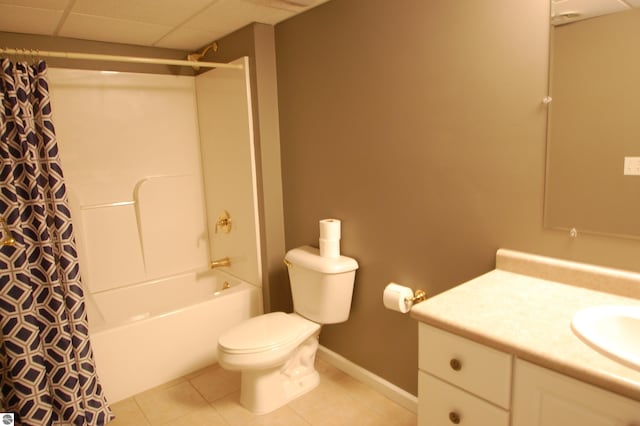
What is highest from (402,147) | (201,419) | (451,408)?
(402,147)

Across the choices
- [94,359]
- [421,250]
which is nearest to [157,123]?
[94,359]

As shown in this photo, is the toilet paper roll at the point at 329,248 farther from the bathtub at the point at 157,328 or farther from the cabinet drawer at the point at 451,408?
the cabinet drawer at the point at 451,408

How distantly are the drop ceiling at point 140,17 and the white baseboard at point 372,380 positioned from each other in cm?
207

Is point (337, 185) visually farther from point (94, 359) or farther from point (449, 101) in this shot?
point (94, 359)

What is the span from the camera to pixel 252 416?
2.14 metres

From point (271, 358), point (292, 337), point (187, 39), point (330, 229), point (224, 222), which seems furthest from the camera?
point (224, 222)

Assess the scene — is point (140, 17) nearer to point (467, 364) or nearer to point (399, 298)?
point (399, 298)

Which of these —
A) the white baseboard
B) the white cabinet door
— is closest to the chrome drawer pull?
the white cabinet door

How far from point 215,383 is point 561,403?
2.00 m

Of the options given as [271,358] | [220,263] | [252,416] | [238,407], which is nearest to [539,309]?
[271,358]

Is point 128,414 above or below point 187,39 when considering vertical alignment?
below

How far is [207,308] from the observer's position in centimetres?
257

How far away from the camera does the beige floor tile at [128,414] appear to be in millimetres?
2123

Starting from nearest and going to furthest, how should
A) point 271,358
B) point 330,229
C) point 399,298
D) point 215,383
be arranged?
point 399,298
point 271,358
point 330,229
point 215,383
